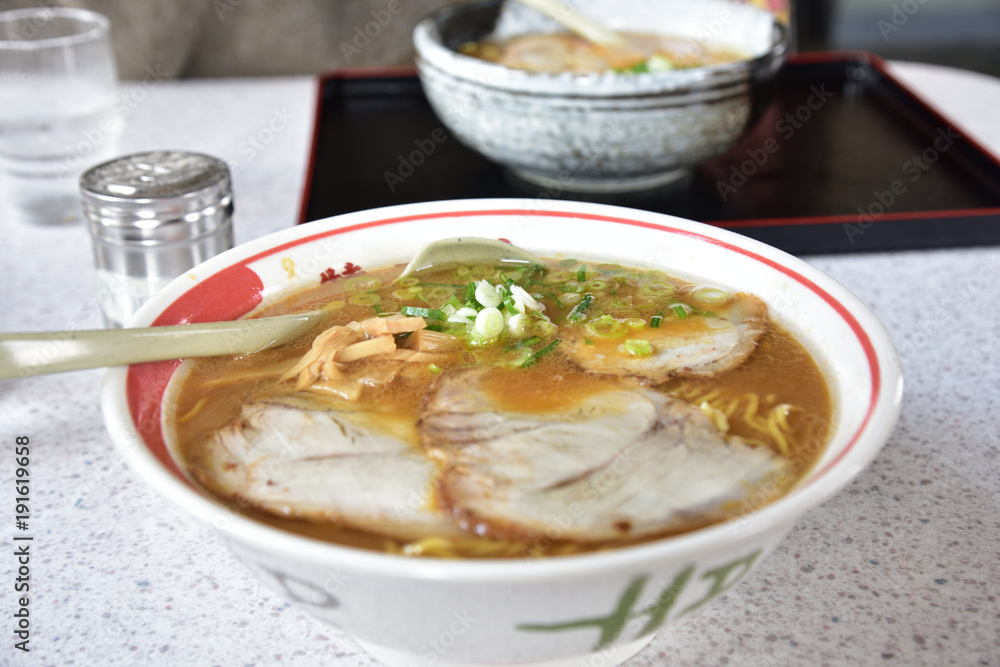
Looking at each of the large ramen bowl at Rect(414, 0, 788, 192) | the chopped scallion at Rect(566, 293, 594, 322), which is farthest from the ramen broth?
the large ramen bowl at Rect(414, 0, 788, 192)

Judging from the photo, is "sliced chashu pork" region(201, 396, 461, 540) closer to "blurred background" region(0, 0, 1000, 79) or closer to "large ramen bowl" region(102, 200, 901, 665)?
"large ramen bowl" region(102, 200, 901, 665)

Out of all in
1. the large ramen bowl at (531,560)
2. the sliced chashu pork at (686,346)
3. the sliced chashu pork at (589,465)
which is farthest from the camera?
the sliced chashu pork at (686,346)

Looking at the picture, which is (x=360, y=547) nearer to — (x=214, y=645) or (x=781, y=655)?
(x=214, y=645)

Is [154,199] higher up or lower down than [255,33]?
higher up

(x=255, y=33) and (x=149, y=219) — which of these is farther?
(x=255, y=33)

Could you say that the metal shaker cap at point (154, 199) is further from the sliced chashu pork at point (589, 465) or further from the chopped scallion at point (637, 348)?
the chopped scallion at point (637, 348)

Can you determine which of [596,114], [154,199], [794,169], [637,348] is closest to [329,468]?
[637,348]

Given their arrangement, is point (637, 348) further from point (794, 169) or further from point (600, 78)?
point (794, 169)

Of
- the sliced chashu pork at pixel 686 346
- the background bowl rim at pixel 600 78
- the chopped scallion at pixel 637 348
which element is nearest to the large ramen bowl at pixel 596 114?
the background bowl rim at pixel 600 78
